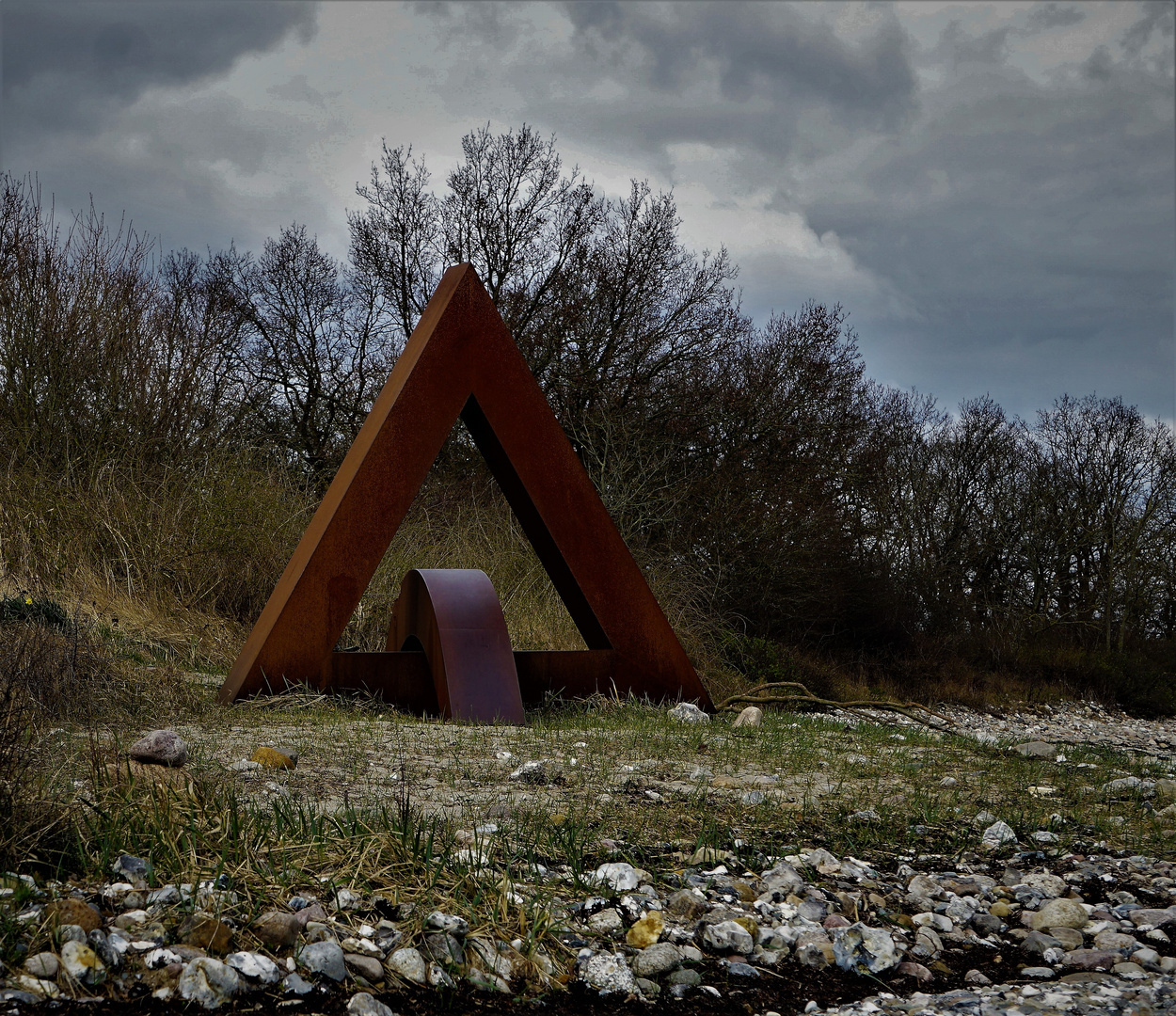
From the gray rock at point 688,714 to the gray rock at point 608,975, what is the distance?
350cm

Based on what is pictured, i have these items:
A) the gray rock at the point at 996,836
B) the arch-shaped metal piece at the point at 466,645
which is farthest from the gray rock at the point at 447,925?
the arch-shaped metal piece at the point at 466,645

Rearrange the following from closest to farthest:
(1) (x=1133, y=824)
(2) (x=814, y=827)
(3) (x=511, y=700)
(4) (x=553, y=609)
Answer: (2) (x=814, y=827) < (1) (x=1133, y=824) < (3) (x=511, y=700) < (4) (x=553, y=609)

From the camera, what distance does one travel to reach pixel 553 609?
9.55 meters

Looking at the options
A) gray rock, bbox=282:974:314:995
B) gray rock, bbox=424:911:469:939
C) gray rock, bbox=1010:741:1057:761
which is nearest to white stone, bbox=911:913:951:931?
gray rock, bbox=424:911:469:939

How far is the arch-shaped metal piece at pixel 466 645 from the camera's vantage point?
514 centimetres

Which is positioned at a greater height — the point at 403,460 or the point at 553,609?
the point at 403,460

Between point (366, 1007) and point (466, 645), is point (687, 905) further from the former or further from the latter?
point (466, 645)

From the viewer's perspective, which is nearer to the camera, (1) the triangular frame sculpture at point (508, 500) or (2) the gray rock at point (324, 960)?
(2) the gray rock at point (324, 960)

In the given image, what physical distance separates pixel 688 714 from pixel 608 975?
385 cm

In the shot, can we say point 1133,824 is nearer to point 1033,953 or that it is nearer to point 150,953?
point 1033,953

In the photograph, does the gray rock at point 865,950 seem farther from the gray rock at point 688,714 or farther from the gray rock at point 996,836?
the gray rock at point 688,714

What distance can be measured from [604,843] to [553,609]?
7024 mm

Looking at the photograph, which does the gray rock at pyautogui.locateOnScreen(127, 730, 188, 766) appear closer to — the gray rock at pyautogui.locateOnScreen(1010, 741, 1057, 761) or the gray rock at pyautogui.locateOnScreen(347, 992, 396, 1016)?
the gray rock at pyautogui.locateOnScreen(347, 992, 396, 1016)

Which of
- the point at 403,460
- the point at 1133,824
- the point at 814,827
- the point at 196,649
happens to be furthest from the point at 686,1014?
the point at 196,649
